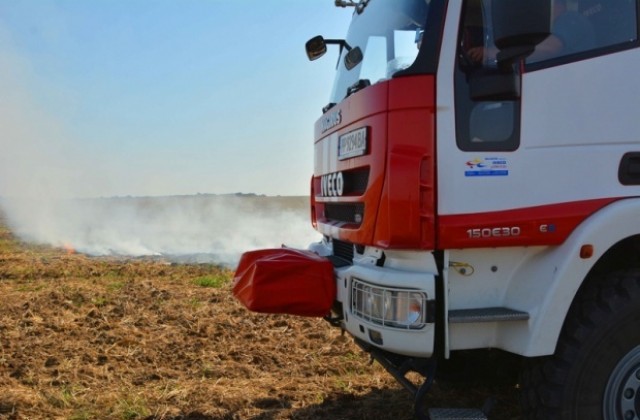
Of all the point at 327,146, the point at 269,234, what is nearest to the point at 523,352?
the point at 327,146

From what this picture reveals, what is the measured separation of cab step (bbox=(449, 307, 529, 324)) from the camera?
9.74ft

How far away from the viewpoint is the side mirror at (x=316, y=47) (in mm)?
4855

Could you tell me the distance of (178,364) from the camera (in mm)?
5695

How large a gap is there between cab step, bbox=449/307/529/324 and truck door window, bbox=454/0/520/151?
0.88 metres

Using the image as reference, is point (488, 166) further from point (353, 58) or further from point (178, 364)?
point (178, 364)

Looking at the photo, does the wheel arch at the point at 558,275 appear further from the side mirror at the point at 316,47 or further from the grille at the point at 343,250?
the side mirror at the point at 316,47

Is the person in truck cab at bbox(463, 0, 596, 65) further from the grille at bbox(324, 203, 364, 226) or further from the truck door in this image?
the grille at bbox(324, 203, 364, 226)

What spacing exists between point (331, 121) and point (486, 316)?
72.9 inches

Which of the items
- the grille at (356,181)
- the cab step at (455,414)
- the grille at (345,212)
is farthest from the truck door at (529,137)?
the cab step at (455,414)

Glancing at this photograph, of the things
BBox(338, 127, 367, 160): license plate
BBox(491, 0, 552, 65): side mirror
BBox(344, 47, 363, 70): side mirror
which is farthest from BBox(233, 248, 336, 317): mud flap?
BBox(491, 0, 552, 65): side mirror

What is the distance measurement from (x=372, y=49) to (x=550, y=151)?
1.57m

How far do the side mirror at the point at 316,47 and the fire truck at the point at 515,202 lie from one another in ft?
5.72

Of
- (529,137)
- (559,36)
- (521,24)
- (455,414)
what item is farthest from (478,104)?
(455,414)

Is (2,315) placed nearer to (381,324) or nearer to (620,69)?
(381,324)
